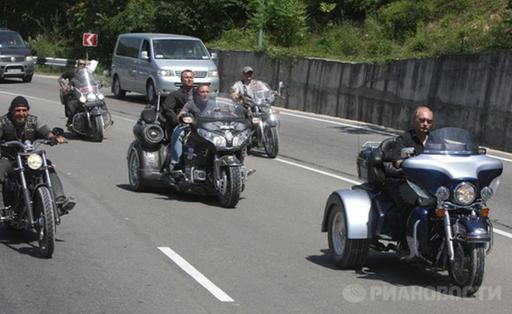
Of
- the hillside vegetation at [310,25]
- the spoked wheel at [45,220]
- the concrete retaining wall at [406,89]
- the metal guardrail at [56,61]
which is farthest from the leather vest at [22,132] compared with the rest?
the metal guardrail at [56,61]

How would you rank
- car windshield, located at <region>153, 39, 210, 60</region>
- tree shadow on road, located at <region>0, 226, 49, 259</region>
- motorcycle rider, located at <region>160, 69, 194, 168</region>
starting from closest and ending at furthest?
1. tree shadow on road, located at <region>0, 226, 49, 259</region>
2. motorcycle rider, located at <region>160, 69, 194, 168</region>
3. car windshield, located at <region>153, 39, 210, 60</region>

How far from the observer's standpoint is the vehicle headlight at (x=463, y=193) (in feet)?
25.9

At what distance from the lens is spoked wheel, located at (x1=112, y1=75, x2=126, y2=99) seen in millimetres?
30531

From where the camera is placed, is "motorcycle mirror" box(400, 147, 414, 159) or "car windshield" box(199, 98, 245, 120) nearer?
"motorcycle mirror" box(400, 147, 414, 159)

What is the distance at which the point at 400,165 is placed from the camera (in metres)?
8.54

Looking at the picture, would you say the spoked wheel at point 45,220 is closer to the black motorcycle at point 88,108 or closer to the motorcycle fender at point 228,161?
the motorcycle fender at point 228,161

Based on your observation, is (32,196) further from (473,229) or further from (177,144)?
(473,229)

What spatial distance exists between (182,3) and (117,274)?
3232 centimetres

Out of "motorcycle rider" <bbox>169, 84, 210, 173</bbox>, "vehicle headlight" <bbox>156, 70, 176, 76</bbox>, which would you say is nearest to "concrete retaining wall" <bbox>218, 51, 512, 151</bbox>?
"vehicle headlight" <bbox>156, 70, 176, 76</bbox>

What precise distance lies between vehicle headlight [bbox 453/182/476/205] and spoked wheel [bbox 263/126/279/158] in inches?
376

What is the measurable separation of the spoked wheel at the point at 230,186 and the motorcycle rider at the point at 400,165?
3303 millimetres

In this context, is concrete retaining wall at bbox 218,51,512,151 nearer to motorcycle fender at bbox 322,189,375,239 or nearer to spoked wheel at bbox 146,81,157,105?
spoked wheel at bbox 146,81,157,105

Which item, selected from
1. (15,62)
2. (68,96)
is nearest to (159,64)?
(68,96)

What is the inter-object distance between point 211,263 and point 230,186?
292 centimetres
